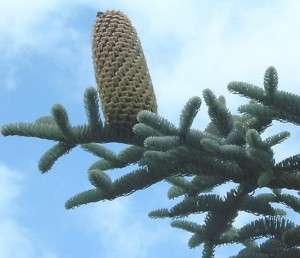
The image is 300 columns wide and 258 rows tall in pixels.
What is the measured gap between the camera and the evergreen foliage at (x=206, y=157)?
3305 mm

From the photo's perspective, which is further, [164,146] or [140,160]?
[140,160]

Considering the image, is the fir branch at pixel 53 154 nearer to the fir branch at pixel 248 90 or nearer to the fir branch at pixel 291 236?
the fir branch at pixel 248 90

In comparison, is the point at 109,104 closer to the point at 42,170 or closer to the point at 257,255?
the point at 42,170

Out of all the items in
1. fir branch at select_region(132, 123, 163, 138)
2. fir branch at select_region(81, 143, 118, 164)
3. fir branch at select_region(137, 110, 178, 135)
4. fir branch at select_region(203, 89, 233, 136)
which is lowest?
fir branch at select_region(132, 123, 163, 138)

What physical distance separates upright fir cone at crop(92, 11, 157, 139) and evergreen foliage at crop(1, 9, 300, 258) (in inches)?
2.0

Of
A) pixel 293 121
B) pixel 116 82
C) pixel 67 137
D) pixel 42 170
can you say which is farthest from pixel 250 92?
pixel 42 170

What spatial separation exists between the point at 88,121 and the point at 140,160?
1.19ft

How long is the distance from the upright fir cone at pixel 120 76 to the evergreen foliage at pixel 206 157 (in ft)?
0.16

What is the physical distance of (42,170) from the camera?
371 cm

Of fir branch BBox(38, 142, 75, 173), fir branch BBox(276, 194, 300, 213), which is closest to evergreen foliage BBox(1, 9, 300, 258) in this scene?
fir branch BBox(38, 142, 75, 173)

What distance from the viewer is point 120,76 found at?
3.36m

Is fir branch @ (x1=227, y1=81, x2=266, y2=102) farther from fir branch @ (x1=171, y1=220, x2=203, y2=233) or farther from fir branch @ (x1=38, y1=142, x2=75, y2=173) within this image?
fir branch @ (x1=171, y1=220, x2=203, y2=233)

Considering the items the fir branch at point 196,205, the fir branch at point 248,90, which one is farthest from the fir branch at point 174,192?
the fir branch at point 248,90

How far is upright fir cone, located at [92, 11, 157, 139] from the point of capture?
131 inches
